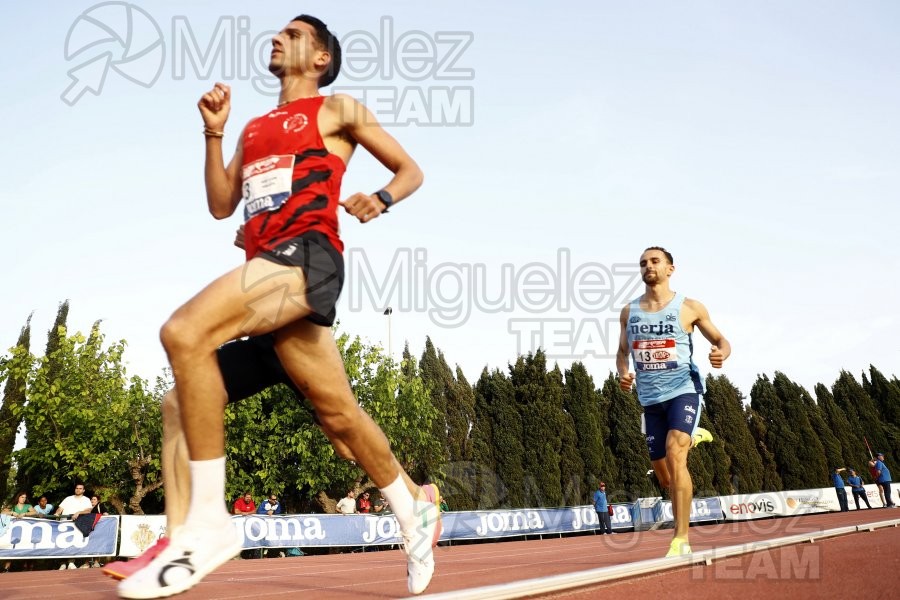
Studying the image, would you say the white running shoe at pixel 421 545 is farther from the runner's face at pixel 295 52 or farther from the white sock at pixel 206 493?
the runner's face at pixel 295 52

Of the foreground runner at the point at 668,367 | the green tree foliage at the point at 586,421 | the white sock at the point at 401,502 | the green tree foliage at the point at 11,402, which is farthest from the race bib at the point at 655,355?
the green tree foliage at the point at 586,421

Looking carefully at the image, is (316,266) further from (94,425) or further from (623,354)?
(94,425)

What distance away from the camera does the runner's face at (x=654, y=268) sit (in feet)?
21.7

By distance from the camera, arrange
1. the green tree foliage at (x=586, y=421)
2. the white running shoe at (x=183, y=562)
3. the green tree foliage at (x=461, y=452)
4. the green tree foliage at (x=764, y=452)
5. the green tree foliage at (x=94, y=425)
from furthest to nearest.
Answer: the green tree foliage at (x=764, y=452)
the green tree foliage at (x=586, y=421)
the green tree foliage at (x=461, y=452)
the green tree foliage at (x=94, y=425)
the white running shoe at (x=183, y=562)

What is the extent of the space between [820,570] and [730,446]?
41.8 metres

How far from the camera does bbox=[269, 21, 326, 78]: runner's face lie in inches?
132

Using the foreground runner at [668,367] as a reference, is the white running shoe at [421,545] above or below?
below

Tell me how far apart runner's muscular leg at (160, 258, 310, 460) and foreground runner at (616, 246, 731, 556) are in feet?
13.6

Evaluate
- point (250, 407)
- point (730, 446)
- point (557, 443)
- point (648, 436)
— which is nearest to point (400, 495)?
point (648, 436)

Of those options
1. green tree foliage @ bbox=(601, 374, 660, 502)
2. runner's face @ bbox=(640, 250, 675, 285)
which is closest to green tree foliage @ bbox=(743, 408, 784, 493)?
green tree foliage @ bbox=(601, 374, 660, 502)

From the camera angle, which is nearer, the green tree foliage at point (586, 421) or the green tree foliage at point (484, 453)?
the green tree foliage at point (484, 453)

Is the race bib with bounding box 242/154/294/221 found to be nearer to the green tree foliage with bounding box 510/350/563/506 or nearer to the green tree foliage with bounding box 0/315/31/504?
the green tree foliage with bounding box 0/315/31/504

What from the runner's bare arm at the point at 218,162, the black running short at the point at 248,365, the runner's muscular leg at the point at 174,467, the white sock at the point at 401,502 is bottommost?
the white sock at the point at 401,502

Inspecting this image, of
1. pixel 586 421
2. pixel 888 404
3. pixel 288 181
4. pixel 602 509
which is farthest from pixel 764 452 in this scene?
pixel 288 181
